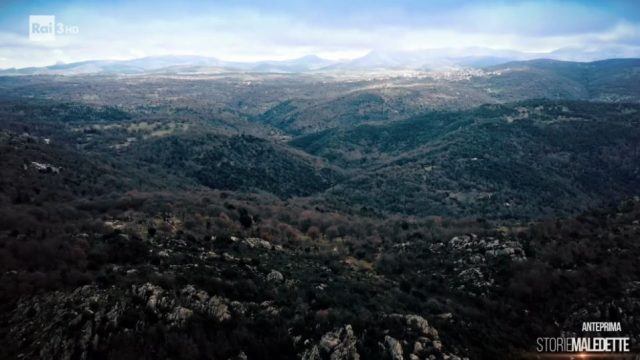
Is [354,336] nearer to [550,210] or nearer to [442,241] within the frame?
[442,241]

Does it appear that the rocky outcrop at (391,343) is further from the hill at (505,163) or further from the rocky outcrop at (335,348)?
the hill at (505,163)

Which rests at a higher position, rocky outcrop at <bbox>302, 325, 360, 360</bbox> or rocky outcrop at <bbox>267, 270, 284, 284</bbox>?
rocky outcrop at <bbox>267, 270, 284, 284</bbox>

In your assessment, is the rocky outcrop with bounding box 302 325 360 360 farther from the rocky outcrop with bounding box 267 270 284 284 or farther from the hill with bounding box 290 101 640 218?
the hill with bounding box 290 101 640 218

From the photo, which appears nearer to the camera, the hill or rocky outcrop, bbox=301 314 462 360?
rocky outcrop, bbox=301 314 462 360

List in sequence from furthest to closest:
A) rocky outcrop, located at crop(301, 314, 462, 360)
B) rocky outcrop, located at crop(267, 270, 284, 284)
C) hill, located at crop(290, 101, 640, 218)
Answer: hill, located at crop(290, 101, 640, 218) → rocky outcrop, located at crop(267, 270, 284, 284) → rocky outcrop, located at crop(301, 314, 462, 360)

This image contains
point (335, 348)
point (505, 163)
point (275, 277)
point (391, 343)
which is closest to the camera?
point (335, 348)

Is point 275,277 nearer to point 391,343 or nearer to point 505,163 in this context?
point 391,343

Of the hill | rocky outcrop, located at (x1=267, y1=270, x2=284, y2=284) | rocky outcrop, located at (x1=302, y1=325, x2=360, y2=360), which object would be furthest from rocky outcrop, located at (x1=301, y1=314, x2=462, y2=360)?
the hill

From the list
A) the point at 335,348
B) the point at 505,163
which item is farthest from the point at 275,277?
the point at 505,163

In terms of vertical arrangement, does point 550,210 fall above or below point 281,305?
below

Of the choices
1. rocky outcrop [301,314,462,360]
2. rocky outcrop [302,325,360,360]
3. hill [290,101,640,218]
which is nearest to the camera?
rocky outcrop [302,325,360,360]

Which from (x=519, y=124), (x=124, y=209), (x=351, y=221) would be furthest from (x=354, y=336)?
(x=519, y=124)
